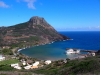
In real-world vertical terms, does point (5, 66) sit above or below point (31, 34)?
below

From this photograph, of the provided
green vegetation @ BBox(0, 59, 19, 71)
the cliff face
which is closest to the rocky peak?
the cliff face

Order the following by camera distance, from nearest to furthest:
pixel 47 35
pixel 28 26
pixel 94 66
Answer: pixel 94 66 → pixel 47 35 → pixel 28 26

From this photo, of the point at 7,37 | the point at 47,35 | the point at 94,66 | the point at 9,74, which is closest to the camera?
the point at 9,74

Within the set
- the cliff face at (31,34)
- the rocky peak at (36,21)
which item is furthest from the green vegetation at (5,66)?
the rocky peak at (36,21)

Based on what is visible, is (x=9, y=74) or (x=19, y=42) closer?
(x=9, y=74)

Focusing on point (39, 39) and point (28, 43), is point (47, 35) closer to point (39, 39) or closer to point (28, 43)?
point (39, 39)

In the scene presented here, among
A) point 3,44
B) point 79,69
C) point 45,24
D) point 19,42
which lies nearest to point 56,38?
point 45,24

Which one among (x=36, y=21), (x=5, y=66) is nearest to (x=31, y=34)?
(x=36, y=21)

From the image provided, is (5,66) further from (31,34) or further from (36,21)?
(36,21)
